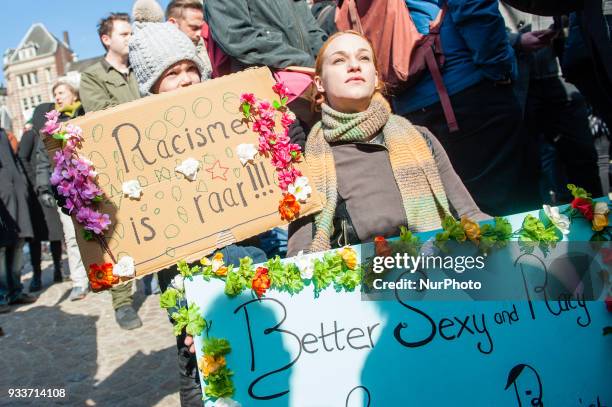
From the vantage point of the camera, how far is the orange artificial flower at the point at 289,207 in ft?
6.83

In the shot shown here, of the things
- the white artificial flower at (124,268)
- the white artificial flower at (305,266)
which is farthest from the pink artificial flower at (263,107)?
the white artificial flower at (124,268)

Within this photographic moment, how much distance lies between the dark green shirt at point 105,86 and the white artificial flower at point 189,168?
5.99ft

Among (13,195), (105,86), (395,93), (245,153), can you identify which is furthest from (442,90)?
(13,195)

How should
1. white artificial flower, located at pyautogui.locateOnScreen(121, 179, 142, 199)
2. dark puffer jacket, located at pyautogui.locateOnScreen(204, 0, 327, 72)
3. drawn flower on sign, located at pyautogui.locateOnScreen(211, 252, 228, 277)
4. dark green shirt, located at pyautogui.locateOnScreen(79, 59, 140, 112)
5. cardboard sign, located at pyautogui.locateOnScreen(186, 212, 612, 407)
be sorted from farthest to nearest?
dark green shirt, located at pyautogui.locateOnScreen(79, 59, 140, 112) → dark puffer jacket, located at pyautogui.locateOnScreen(204, 0, 327, 72) → white artificial flower, located at pyautogui.locateOnScreen(121, 179, 142, 199) → drawn flower on sign, located at pyautogui.locateOnScreen(211, 252, 228, 277) → cardboard sign, located at pyautogui.locateOnScreen(186, 212, 612, 407)

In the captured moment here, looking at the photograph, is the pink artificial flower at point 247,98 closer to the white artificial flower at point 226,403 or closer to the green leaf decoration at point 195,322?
the green leaf decoration at point 195,322

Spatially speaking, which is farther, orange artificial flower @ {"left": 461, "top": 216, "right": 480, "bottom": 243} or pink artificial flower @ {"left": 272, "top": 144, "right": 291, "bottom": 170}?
pink artificial flower @ {"left": 272, "top": 144, "right": 291, "bottom": 170}

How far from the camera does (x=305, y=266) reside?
177 cm

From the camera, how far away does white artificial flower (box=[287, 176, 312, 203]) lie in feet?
6.89

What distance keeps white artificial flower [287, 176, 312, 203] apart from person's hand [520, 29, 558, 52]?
191 centimetres

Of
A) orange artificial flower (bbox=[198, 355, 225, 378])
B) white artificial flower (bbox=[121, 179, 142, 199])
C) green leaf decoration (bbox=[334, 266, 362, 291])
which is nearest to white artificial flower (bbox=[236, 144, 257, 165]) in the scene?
white artificial flower (bbox=[121, 179, 142, 199])

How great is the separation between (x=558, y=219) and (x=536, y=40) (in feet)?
6.01

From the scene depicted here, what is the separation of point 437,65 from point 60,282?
5.60 metres

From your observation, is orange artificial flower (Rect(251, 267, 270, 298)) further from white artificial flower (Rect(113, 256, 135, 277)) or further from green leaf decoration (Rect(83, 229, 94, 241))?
green leaf decoration (Rect(83, 229, 94, 241))

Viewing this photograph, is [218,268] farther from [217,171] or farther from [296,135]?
[296,135]
